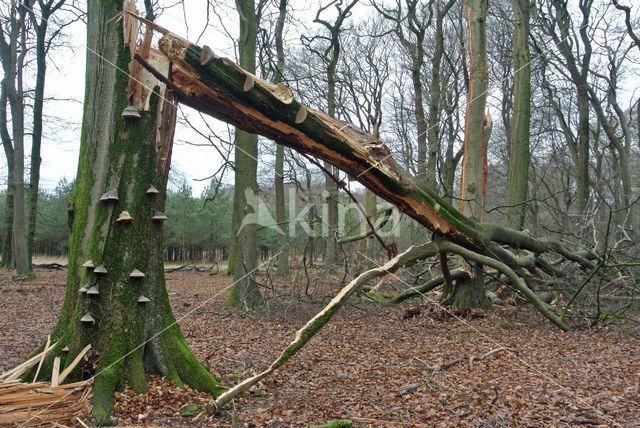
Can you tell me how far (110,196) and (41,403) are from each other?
4.94 feet

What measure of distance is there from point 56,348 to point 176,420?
1.12 metres

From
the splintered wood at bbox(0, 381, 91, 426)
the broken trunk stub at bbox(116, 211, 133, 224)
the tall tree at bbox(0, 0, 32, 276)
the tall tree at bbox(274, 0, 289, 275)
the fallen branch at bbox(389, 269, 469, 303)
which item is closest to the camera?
the splintered wood at bbox(0, 381, 91, 426)

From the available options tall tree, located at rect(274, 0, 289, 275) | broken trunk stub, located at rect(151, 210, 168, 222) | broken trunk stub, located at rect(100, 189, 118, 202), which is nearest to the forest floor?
broken trunk stub, located at rect(151, 210, 168, 222)

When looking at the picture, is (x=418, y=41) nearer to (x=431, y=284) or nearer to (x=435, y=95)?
(x=435, y=95)

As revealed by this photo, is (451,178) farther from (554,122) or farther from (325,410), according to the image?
(325,410)

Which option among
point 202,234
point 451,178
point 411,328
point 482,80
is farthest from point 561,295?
point 202,234

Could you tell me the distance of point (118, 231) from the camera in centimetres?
385

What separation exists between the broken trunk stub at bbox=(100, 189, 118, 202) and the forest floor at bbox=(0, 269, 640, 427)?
1.47m

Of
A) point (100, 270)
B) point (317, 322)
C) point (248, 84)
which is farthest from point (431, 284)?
point (100, 270)

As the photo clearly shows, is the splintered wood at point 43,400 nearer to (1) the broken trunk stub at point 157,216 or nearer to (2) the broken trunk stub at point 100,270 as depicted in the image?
(2) the broken trunk stub at point 100,270

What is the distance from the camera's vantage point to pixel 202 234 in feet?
110

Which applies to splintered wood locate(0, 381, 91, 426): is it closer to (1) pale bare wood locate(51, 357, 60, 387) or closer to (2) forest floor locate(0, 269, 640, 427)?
(1) pale bare wood locate(51, 357, 60, 387)

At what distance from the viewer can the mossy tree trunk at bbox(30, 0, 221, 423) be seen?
3.78 metres

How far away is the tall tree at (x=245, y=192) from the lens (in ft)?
31.4
